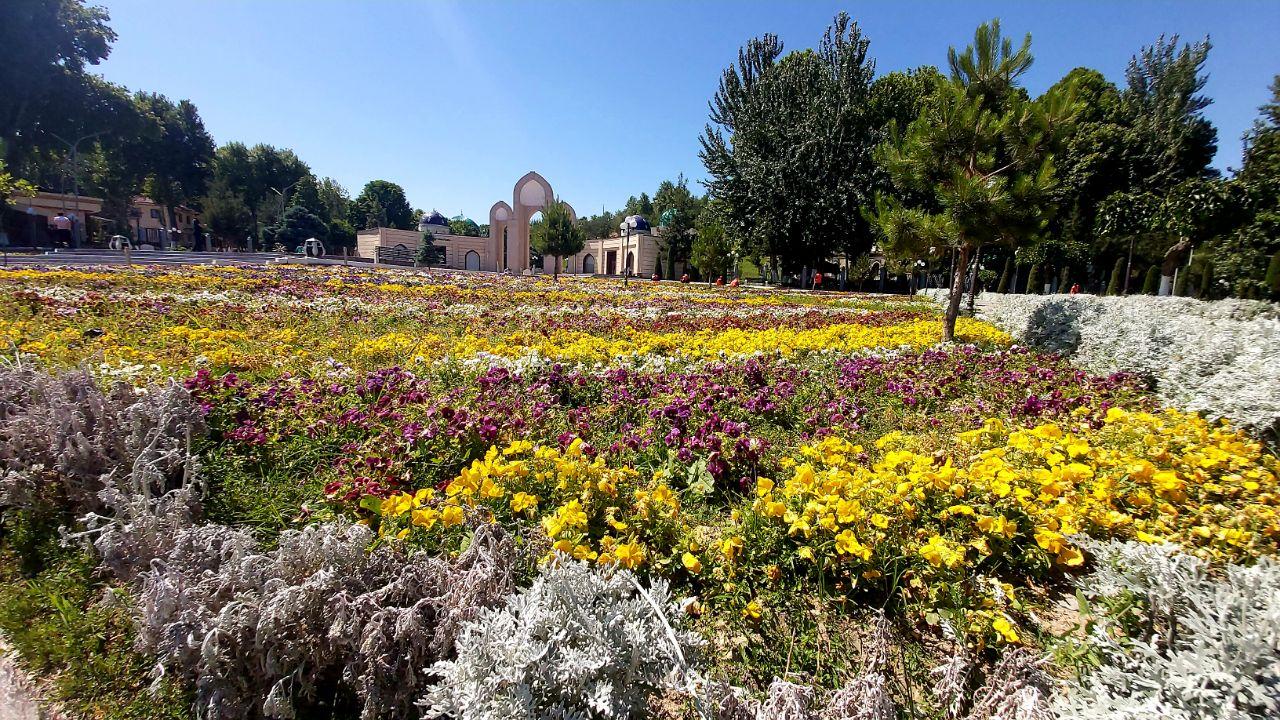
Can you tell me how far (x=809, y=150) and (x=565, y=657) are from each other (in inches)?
1094

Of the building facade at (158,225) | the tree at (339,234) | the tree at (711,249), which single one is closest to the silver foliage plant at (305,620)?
the tree at (711,249)

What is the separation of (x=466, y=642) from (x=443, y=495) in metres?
1.59

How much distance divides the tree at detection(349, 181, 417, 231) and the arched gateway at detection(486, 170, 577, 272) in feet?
129

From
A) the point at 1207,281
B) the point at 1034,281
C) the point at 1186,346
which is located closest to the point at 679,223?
the point at 1034,281

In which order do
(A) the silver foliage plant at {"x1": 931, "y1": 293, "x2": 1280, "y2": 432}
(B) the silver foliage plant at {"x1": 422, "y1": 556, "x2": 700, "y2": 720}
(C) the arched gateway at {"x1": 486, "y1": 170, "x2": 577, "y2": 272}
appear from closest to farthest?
(B) the silver foliage plant at {"x1": 422, "y1": 556, "x2": 700, "y2": 720} → (A) the silver foliage plant at {"x1": 931, "y1": 293, "x2": 1280, "y2": 432} → (C) the arched gateway at {"x1": 486, "y1": 170, "x2": 577, "y2": 272}

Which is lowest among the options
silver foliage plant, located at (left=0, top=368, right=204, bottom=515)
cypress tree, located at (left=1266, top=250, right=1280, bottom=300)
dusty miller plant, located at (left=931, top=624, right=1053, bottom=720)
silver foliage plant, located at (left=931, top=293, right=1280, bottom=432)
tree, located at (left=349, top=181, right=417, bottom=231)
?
dusty miller plant, located at (left=931, top=624, right=1053, bottom=720)

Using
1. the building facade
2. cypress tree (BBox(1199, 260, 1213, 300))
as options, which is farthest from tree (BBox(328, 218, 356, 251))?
cypress tree (BBox(1199, 260, 1213, 300))

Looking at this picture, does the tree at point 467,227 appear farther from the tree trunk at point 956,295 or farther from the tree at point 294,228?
the tree trunk at point 956,295

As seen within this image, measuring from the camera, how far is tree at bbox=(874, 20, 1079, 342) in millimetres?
7902

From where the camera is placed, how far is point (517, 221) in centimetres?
4322

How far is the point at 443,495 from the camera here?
10.1ft

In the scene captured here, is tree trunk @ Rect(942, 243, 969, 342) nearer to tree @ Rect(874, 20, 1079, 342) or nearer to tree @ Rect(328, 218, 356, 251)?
tree @ Rect(874, 20, 1079, 342)

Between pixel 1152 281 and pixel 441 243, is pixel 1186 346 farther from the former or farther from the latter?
pixel 441 243

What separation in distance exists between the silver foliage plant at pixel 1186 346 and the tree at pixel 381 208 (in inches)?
3239
